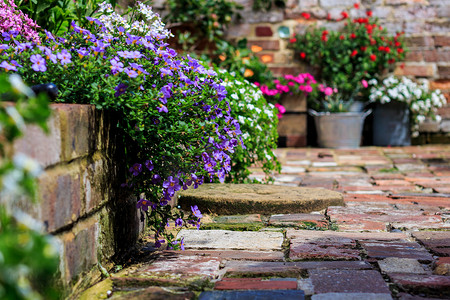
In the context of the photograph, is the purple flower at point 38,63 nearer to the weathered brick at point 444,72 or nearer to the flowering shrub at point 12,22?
the flowering shrub at point 12,22

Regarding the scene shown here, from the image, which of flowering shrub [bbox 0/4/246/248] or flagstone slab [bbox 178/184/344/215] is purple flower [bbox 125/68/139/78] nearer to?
flowering shrub [bbox 0/4/246/248]

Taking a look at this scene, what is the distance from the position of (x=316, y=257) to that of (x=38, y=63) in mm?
1171

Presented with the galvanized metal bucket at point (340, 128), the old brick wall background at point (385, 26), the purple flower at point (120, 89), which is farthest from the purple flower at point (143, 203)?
the old brick wall background at point (385, 26)

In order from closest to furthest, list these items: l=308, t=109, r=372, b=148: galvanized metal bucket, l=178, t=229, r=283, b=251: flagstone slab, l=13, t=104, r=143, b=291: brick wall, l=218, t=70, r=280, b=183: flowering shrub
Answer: l=13, t=104, r=143, b=291: brick wall → l=178, t=229, r=283, b=251: flagstone slab → l=218, t=70, r=280, b=183: flowering shrub → l=308, t=109, r=372, b=148: galvanized metal bucket

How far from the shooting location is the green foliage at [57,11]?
106 inches

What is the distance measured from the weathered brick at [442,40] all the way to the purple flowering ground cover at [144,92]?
18.1 ft

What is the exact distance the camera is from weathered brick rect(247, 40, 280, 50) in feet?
23.4

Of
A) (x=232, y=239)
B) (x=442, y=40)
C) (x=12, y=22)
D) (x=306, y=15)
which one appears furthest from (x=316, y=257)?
(x=442, y=40)

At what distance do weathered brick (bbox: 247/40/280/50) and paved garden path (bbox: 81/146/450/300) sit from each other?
12.8 ft

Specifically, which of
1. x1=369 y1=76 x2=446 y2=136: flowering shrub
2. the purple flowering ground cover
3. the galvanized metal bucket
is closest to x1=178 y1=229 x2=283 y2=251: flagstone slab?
the purple flowering ground cover

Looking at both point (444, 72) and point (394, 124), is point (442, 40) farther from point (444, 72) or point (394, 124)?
point (394, 124)

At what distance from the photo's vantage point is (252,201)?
2801mm

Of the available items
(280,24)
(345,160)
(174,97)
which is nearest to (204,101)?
(174,97)

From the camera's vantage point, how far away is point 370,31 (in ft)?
22.6
